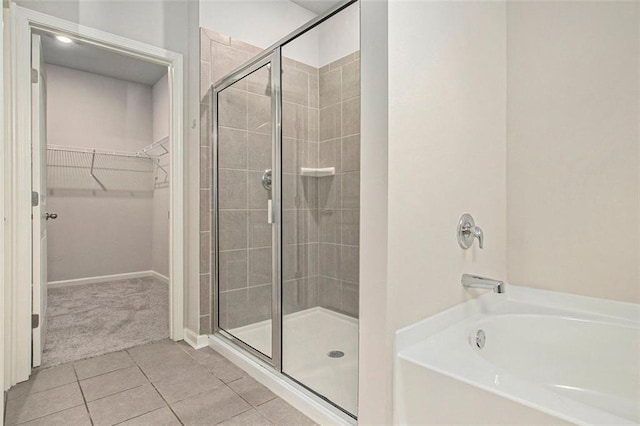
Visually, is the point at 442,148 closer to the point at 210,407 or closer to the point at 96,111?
the point at 210,407

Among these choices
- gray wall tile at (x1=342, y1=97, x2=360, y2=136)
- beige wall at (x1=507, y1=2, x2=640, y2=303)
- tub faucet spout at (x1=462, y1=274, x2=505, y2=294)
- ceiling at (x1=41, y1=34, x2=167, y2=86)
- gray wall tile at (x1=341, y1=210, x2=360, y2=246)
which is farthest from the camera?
ceiling at (x1=41, y1=34, x2=167, y2=86)

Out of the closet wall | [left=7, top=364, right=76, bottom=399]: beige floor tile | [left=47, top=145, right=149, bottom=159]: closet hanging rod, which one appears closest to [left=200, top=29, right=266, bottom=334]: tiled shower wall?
[left=7, top=364, right=76, bottom=399]: beige floor tile

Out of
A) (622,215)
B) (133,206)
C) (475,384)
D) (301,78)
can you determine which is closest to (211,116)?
(301,78)

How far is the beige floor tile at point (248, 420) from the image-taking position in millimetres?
1650

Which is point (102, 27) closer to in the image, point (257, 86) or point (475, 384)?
point (257, 86)

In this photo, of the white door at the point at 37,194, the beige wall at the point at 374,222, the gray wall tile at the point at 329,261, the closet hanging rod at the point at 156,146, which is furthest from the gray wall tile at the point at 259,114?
the closet hanging rod at the point at 156,146

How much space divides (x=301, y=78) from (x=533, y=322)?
1845 mm

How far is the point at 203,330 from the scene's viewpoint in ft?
8.39

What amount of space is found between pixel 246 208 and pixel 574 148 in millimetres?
1893

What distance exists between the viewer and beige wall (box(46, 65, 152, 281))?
4.43 metres

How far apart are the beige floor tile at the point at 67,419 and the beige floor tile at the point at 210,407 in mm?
392

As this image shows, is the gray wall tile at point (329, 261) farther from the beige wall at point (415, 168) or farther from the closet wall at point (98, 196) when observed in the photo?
the closet wall at point (98, 196)

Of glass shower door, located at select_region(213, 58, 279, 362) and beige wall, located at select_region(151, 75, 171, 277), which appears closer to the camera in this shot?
glass shower door, located at select_region(213, 58, 279, 362)

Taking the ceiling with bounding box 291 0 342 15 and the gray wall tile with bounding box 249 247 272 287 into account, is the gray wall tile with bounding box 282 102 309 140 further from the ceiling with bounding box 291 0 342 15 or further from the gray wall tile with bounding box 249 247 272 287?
the ceiling with bounding box 291 0 342 15
